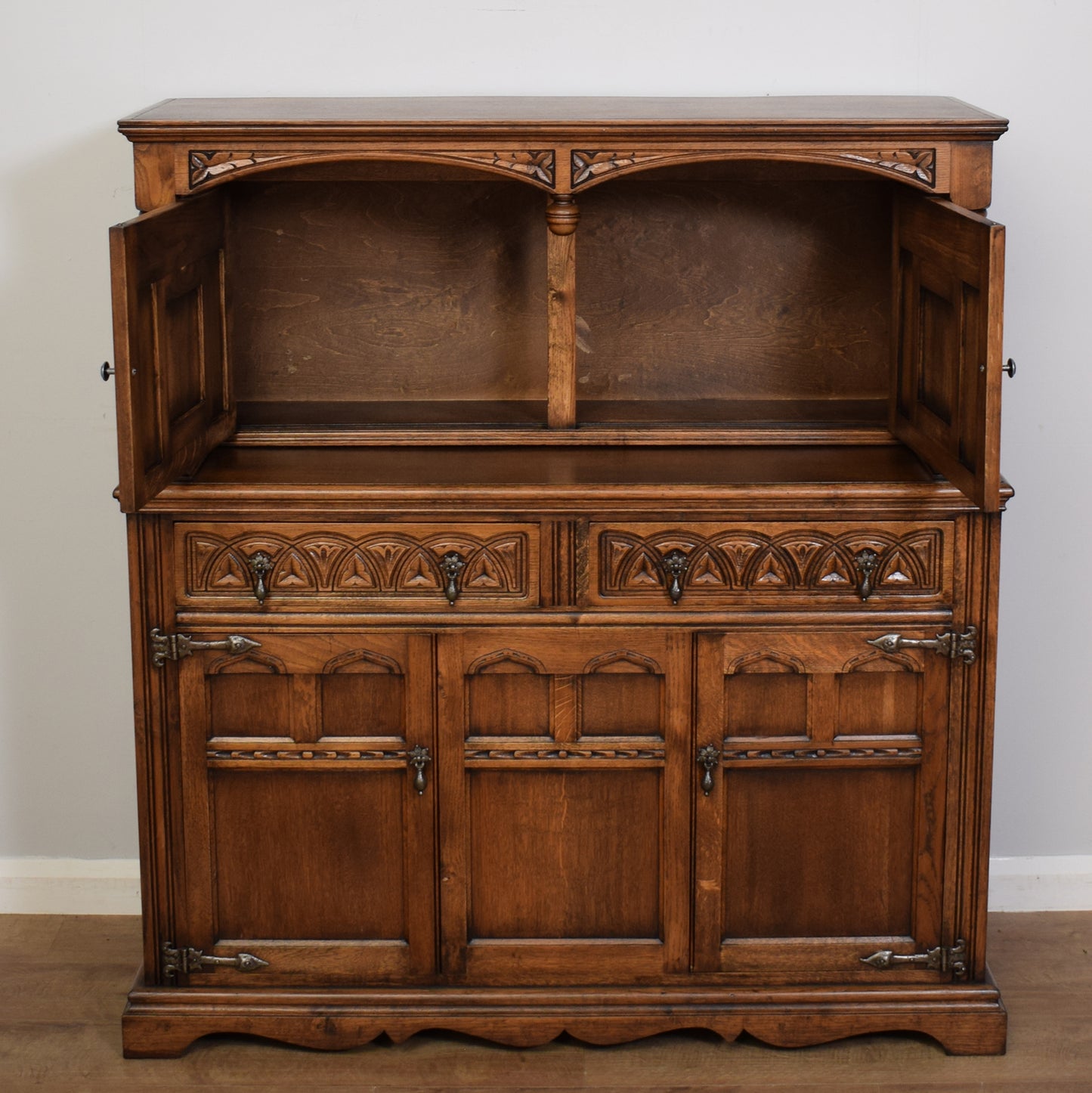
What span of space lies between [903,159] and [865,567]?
2.45ft

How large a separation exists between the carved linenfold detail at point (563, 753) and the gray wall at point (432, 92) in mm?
1017

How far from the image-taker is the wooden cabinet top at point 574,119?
9.77ft

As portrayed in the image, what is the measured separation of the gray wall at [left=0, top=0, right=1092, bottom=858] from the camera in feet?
11.2

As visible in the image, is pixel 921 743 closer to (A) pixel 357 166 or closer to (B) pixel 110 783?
(A) pixel 357 166

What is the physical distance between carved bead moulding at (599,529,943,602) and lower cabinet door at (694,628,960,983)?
0.31 feet

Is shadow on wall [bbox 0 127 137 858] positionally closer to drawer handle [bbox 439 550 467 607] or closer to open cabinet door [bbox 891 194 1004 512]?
drawer handle [bbox 439 550 467 607]

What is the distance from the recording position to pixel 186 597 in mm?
3021

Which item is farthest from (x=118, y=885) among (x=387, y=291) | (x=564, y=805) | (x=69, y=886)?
(x=387, y=291)

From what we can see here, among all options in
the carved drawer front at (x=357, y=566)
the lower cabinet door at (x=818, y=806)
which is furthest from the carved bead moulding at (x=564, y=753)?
the carved drawer front at (x=357, y=566)

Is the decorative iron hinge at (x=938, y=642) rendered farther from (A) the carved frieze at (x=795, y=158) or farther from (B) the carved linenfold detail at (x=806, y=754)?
(A) the carved frieze at (x=795, y=158)

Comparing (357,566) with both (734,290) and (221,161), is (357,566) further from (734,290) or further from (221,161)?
(734,290)

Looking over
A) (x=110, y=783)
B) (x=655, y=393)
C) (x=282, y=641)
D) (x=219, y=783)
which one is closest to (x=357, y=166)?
(x=655, y=393)

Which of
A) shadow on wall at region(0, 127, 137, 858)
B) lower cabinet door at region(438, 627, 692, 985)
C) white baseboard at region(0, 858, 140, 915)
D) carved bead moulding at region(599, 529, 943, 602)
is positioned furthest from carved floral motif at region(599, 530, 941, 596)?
white baseboard at region(0, 858, 140, 915)

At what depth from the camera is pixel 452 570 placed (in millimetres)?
2996
